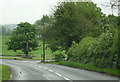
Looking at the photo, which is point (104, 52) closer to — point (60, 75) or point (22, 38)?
point (60, 75)

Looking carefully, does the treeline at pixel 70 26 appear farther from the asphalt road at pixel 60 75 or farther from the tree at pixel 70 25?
the asphalt road at pixel 60 75

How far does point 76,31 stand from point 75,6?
210 inches

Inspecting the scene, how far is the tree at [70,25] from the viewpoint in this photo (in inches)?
1417

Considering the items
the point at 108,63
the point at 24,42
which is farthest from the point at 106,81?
the point at 24,42

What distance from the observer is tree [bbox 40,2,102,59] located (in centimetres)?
3600

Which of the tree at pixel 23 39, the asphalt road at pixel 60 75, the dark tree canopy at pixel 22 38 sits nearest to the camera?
the asphalt road at pixel 60 75

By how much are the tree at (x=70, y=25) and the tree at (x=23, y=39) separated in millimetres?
28907

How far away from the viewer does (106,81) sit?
11227 millimetres

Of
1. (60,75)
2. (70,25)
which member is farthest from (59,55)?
(60,75)

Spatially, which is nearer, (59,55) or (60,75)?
(60,75)

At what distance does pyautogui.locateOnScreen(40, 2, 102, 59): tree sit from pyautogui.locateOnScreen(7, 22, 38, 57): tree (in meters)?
28.9

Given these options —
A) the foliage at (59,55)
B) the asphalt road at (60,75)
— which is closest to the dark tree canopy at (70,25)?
the foliage at (59,55)

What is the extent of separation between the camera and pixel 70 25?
3634 cm

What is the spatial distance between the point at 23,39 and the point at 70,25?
36060 mm
